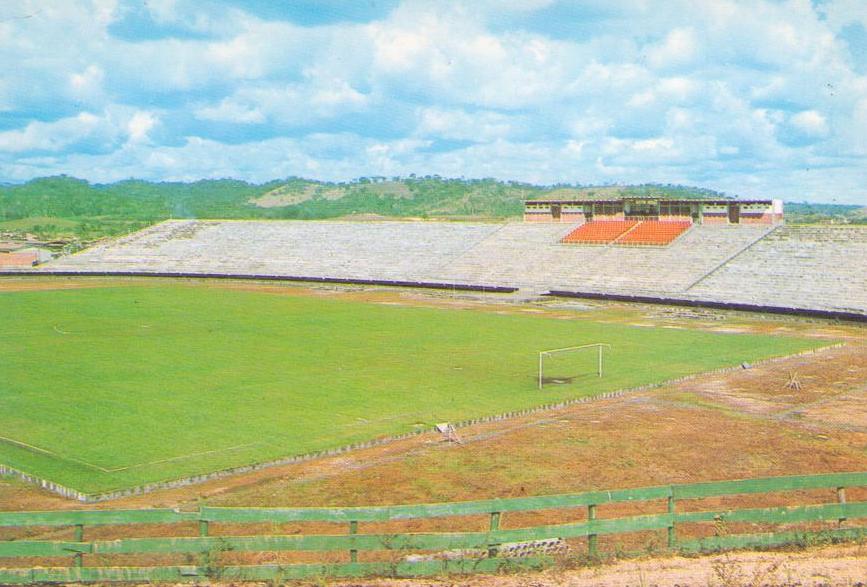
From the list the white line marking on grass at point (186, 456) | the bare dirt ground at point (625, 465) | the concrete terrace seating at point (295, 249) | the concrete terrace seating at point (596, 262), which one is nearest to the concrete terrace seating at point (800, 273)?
the concrete terrace seating at point (596, 262)

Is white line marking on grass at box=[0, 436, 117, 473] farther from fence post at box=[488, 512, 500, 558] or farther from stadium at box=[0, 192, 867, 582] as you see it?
fence post at box=[488, 512, 500, 558]

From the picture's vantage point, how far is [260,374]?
3616 centimetres

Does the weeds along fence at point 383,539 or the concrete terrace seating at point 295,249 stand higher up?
the concrete terrace seating at point 295,249

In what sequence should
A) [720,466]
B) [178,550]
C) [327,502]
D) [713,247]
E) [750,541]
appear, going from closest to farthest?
[178,550], [750,541], [327,502], [720,466], [713,247]

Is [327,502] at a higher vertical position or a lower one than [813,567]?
lower

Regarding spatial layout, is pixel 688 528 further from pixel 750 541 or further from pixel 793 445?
pixel 793 445

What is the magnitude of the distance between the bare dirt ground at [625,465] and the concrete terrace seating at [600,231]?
4592cm

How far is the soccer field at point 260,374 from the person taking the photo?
2522 cm

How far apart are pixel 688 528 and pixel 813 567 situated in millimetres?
5890

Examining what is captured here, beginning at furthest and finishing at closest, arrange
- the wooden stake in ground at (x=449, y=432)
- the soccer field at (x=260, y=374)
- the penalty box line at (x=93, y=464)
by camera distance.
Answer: the wooden stake in ground at (x=449, y=432) → the soccer field at (x=260, y=374) → the penalty box line at (x=93, y=464)

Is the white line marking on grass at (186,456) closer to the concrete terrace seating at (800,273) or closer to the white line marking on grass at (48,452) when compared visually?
the white line marking on grass at (48,452)

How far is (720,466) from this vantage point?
23766 millimetres

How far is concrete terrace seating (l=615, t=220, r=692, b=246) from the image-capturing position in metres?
77.9

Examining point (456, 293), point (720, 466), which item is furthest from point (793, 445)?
point (456, 293)
